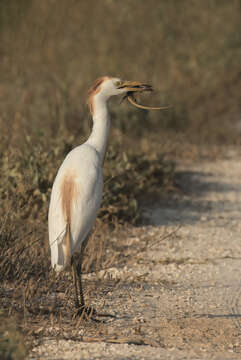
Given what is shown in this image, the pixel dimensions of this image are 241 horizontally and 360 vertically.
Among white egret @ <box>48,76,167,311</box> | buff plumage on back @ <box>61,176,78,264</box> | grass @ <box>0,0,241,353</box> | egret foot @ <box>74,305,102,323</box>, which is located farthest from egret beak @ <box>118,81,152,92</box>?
egret foot @ <box>74,305,102,323</box>

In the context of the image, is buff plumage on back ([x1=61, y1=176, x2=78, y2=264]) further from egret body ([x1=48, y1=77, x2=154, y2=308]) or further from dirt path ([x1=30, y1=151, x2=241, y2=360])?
dirt path ([x1=30, y1=151, x2=241, y2=360])

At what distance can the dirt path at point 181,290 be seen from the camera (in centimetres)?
294

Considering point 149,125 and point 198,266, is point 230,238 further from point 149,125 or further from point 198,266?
→ point 149,125

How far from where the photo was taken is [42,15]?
9977mm

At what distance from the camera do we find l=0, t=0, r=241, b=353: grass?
4805 millimetres

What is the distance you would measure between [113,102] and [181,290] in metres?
3.75

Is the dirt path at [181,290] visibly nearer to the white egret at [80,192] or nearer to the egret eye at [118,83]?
the white egret at [80,192]

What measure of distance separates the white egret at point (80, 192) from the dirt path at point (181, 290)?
0.35m

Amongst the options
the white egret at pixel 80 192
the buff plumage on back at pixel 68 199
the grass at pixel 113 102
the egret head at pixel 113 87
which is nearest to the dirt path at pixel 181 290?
the grass at pixel 113 102

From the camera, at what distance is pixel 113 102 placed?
7.33m

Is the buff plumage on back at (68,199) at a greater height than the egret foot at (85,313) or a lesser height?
greater

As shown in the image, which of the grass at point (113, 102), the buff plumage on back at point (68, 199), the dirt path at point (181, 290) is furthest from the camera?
the grass at point (113, 102)

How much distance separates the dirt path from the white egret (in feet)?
1.16

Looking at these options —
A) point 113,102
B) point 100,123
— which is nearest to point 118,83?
point 100,123
